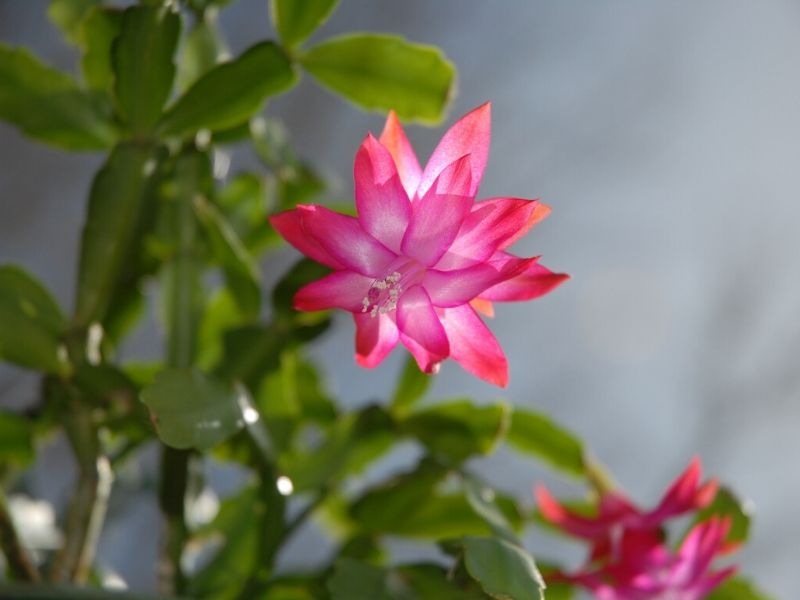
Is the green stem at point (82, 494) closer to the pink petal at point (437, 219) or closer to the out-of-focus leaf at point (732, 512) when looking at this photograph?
the pink petal at point (437, 219)

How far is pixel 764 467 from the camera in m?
2.38

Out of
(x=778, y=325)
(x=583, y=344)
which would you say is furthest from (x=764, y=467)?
(x=583, y=344)

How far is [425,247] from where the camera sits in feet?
1.50

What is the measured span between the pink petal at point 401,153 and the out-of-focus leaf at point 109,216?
0.26 meters

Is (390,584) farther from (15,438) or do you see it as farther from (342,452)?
(15,438)

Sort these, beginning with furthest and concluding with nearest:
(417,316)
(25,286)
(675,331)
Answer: (675,331) < (25,286) < (417,316)

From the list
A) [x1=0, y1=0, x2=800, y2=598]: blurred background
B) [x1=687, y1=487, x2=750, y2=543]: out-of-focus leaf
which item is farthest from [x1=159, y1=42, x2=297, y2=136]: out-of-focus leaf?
[x1=0, y1=0, x2=800, y2=598]: blurred background

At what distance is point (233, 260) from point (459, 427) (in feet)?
0.79

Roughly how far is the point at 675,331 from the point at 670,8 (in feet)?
2.72

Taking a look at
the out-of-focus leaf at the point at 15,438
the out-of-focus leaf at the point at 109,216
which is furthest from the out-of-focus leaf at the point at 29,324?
the out-of-focus leaf at the point at 15,438

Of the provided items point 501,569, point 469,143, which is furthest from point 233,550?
point 469,143

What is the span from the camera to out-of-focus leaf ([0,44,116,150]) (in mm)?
678

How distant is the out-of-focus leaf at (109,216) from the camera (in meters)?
0.66

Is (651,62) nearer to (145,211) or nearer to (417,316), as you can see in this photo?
(145,211)
